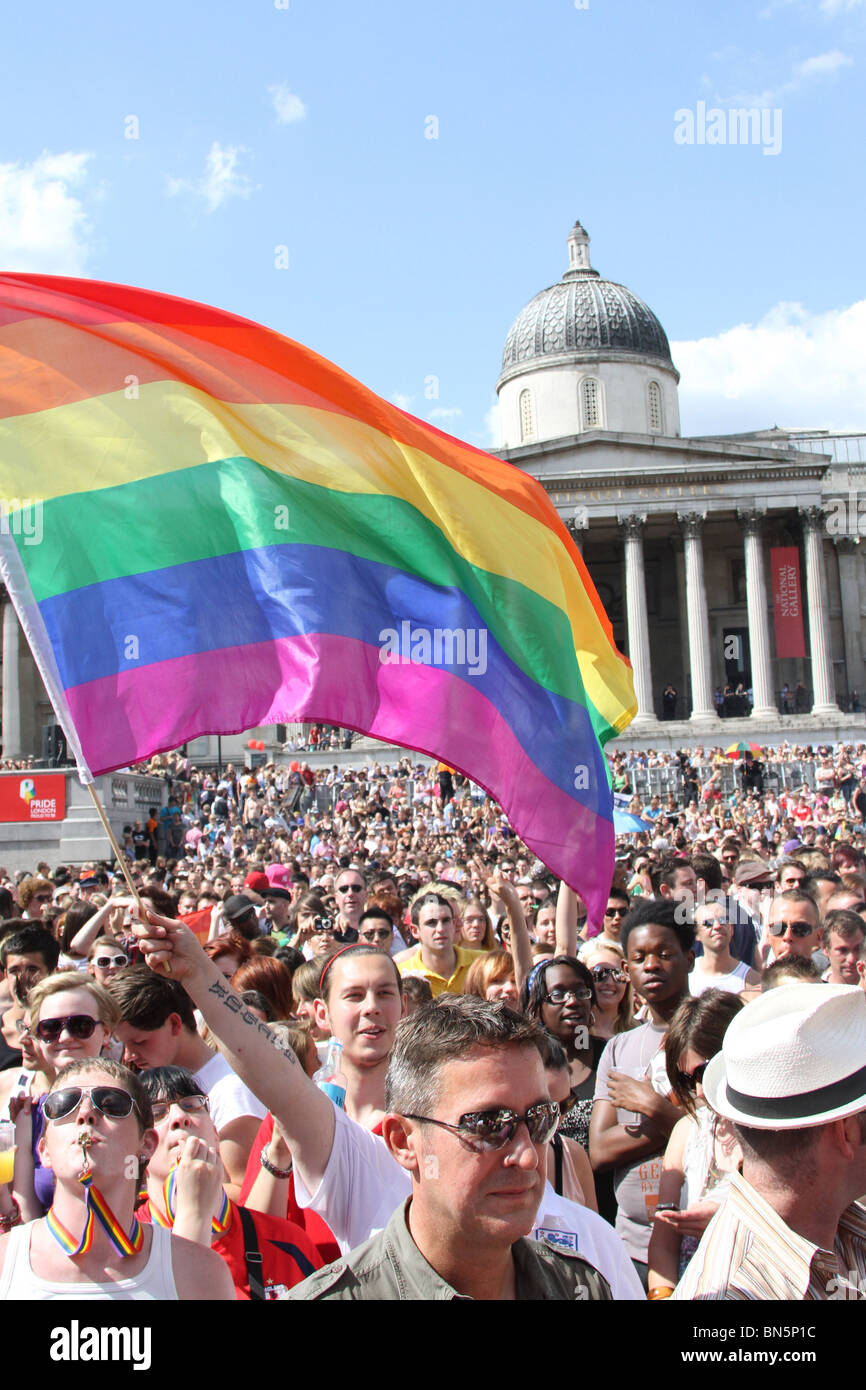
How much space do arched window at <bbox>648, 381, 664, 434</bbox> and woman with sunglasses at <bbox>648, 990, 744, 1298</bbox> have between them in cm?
5701

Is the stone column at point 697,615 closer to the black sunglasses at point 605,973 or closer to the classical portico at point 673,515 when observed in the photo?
the classical portico at point 673,515

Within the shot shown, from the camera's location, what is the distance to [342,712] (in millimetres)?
6070

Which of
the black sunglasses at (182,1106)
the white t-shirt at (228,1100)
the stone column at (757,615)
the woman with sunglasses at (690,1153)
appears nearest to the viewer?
the woman with sunglasses at (690,1153)

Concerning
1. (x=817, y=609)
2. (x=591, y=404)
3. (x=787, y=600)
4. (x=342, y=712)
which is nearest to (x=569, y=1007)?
(x=342, y=712)

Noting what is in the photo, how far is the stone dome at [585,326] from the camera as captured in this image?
59656mm

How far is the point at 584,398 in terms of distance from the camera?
194 feet

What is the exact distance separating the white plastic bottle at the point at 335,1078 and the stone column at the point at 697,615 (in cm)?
4778

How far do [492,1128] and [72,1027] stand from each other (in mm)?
2624

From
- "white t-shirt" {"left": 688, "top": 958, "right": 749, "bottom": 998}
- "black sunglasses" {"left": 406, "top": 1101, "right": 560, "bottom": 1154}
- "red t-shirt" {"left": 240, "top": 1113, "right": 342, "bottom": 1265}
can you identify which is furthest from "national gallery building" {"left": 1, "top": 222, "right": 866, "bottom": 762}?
"black sunglasses" {"left": 406, "top": 1101, "right": 560, "bottom": 1154}

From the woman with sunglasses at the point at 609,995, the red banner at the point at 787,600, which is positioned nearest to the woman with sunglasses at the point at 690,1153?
the woman with sunglasses at the point at 609,995

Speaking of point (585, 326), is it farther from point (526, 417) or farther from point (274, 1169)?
point (274, 1169)
